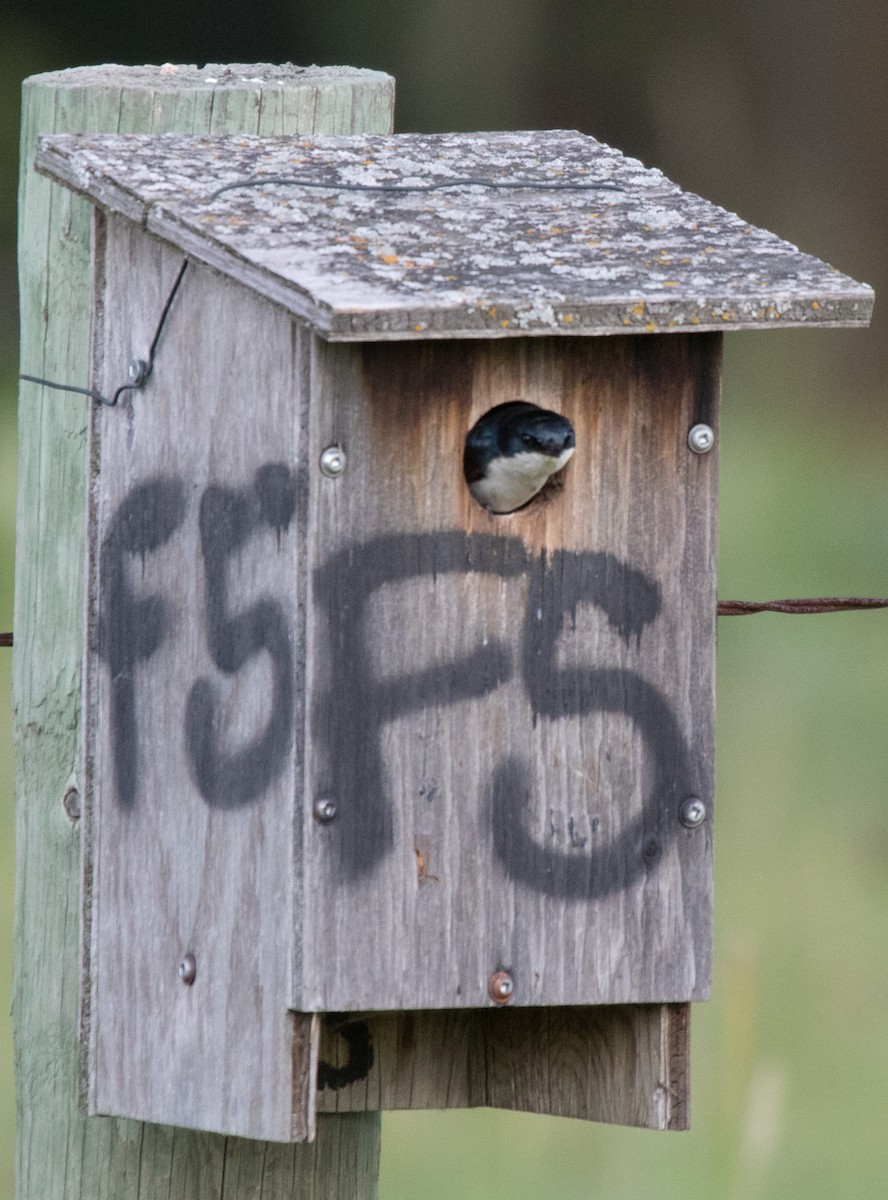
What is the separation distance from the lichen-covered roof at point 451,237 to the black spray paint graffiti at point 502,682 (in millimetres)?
292

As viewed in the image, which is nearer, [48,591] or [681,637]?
[681,637]

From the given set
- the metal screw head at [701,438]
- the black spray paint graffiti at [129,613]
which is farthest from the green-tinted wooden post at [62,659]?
the metal screw head at [701,438]

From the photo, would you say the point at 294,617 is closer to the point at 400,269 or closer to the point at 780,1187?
the point at 400,269

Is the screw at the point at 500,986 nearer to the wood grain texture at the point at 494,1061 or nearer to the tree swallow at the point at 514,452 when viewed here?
the wood grain texture at the point at 494,1061

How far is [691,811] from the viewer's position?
7.75 feet

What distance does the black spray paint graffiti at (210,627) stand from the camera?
7.32 feet

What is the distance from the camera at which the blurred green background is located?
3.91 metres

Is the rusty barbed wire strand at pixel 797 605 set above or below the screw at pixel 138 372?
below

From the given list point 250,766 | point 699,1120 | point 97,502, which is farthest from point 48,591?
point 699,1120

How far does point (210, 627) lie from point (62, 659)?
33cm

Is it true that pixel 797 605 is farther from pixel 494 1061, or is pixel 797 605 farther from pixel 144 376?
pixel 144 376

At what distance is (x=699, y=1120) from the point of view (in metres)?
3.95

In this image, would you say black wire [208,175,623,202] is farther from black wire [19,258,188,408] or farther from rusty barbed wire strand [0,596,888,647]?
rusty barbed wire strand [0,596,888,647]

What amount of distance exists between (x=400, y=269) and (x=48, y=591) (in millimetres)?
730
